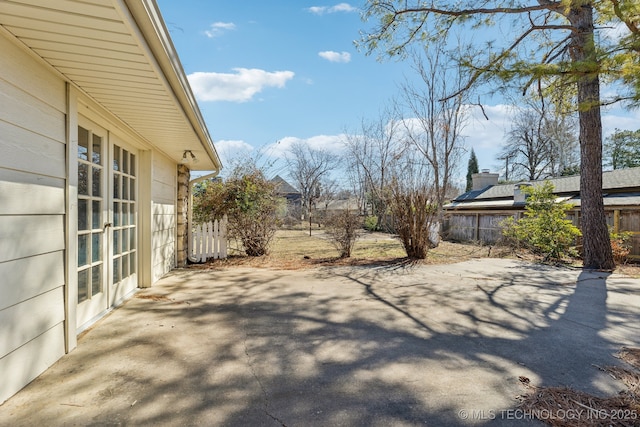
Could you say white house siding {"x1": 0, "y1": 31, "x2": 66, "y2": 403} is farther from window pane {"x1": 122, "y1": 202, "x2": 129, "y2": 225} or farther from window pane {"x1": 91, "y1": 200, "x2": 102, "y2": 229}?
window pane {"x1": 122, "y1": 202, "x2": 129, "y2": 225}

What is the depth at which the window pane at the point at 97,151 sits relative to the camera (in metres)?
3.20

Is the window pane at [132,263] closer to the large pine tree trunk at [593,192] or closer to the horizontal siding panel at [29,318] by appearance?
the horizontal siding panel at [29,318]

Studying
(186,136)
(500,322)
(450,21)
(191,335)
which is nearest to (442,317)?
(500,322)

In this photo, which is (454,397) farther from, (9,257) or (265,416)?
(9,257)

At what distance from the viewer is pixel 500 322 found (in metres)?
3.26

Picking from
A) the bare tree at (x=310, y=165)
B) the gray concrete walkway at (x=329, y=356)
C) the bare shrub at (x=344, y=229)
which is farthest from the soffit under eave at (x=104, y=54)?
the bare tree at (x=310, y=165)

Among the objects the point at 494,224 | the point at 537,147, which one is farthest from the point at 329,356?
the point at 537,147

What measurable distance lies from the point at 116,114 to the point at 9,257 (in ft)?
6.59

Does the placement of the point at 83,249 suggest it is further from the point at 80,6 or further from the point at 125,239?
the point at 80,6

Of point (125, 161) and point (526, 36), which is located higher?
point (526, 36)

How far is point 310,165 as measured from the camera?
96.7 ft

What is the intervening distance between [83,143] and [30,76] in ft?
3.42

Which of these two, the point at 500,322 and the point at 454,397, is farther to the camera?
the point at 500,322

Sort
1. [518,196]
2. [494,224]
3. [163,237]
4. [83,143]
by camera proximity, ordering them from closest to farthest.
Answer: [83,143] < [163,237] < [494,224] < [518,196]
